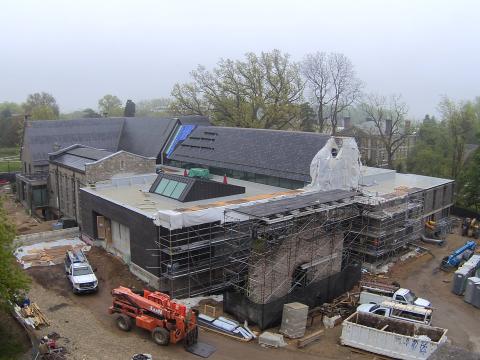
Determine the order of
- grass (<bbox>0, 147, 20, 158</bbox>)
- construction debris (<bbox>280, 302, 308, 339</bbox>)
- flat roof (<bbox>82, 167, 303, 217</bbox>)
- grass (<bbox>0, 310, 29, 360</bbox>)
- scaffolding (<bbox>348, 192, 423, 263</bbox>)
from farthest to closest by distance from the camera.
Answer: grass (<bbox>0, 147, 20, 158</bbox>) → scaffolding (<bbox>348, 192, 423, 263</bbox>) → flat roof (<bbox>82, 167, 303, 217</bbox>) → construction debris (<bbox>280, 302, 308, 339</bbox>) → grass (<bbox>0, 310, 29, 360</bbox>)

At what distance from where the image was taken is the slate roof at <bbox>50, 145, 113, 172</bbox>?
3453 cm

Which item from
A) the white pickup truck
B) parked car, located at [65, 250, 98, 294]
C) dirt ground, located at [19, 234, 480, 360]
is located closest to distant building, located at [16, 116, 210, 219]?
dirt ground, located at [19, 234, 480, 360]

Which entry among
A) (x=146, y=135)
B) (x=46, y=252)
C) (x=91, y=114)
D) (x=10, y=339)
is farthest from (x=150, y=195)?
(x=91, y=114)

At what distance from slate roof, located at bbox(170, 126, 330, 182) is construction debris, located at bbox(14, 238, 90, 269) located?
11584mm

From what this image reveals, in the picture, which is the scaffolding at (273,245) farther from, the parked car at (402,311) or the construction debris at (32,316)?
the construction debris at (32,316)

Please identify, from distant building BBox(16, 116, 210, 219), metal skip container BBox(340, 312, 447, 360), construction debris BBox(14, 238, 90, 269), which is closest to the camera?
metal skip container BBox(340, 312, 447, 360)

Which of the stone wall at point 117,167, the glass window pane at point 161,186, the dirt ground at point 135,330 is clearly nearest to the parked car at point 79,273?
the dirt ground at point 135,330

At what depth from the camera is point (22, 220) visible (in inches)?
1534

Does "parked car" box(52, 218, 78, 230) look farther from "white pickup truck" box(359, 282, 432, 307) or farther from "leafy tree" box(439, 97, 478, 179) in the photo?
"leafy tree" box(439, 97, 478, 179)

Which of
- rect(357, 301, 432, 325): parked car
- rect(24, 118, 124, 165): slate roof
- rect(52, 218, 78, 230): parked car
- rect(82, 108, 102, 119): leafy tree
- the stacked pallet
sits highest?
rect(82, 108, 102, 119): leafy tree

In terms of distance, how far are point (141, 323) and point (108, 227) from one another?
10.3 meters

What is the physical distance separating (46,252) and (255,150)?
51.2ft

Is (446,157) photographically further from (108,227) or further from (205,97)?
(108,227)

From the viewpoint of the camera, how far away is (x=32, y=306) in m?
21.4
